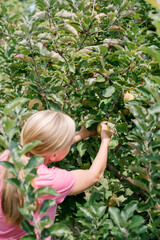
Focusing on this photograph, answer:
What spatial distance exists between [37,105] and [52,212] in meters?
0.77

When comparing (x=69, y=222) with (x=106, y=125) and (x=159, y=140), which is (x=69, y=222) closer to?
(x=106, y=125)

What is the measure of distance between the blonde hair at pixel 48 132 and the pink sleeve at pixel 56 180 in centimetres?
10

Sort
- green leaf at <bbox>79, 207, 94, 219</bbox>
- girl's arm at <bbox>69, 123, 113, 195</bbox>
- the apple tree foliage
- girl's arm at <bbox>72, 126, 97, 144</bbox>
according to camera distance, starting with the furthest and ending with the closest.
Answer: girl's arm at <bbox>72, 126, 97, 144</bbox>, girl's arm at <bbox>69, 123, 113, 195</bbox>, green leaf at <bbox>79, 207, 94, 219</bbox>, the apple tree foliage

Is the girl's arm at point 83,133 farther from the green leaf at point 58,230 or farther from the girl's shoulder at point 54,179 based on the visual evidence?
the green leaf at point 58,230

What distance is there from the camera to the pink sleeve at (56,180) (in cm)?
126

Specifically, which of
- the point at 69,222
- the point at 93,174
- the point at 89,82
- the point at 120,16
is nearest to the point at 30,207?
the point at 93,174

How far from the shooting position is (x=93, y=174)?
146cm

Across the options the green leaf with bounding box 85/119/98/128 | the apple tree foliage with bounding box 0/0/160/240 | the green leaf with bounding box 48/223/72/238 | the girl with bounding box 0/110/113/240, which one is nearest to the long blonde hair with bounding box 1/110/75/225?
the girl with bounding box 0/110/113/240

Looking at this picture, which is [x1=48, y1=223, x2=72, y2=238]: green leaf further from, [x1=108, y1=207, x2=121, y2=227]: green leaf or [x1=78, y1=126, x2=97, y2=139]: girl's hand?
[x1=78, y1=126, x2=97, y2=139]: girl's hand

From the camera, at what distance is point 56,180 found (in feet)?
4.25

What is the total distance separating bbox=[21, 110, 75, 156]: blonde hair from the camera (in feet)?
4.30

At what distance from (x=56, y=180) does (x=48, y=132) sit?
0.22m

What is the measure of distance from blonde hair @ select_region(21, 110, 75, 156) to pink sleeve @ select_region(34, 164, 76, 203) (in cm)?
10

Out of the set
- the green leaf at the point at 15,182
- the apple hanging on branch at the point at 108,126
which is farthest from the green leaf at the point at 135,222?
the apple hanging on branch at the point at 108,126
